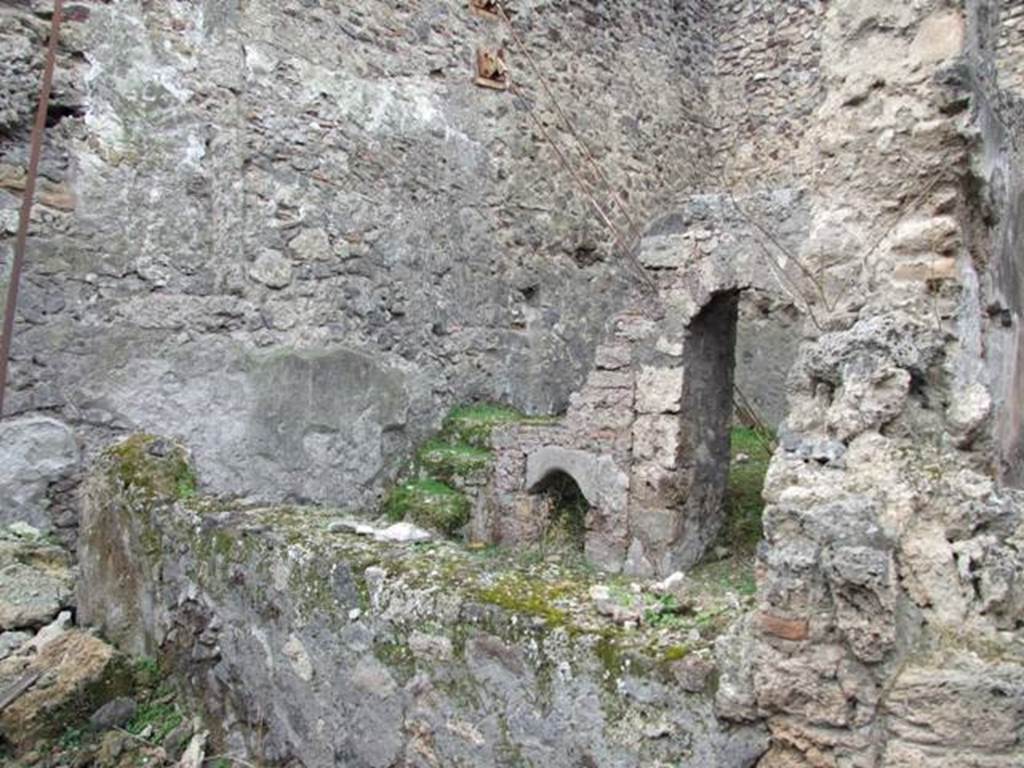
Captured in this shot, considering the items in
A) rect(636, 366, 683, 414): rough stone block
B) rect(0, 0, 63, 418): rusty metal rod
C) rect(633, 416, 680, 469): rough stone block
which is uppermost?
rect(0, 0, 63, 418): rusty metal rod

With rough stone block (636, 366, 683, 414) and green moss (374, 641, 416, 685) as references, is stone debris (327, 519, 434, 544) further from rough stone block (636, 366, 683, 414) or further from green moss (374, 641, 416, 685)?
rough stone block (636, 366, 683, 414)

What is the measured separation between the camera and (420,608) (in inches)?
105

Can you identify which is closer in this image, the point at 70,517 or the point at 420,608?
the point at 420,608

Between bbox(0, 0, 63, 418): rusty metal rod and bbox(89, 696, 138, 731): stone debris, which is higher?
bbox(0, 0, 63, 418): rusty metal rod

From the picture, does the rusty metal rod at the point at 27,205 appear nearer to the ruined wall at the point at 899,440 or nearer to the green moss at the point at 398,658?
the green moss at the point at 398,658

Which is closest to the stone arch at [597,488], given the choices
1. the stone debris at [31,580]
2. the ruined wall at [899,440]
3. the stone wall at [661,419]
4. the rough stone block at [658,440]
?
the stone wall at [661,419]

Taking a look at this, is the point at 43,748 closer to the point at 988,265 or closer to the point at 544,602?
the point at 544,602

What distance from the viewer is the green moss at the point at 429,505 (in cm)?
615

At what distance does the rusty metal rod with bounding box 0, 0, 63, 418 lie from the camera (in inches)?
188

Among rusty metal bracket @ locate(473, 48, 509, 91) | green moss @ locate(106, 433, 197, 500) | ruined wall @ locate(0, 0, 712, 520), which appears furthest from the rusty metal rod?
rusty metal bracket @ locate(473, 48, 509, 91)

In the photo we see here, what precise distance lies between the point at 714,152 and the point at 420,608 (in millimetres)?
8985

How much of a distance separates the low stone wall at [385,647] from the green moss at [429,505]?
2.35 meters

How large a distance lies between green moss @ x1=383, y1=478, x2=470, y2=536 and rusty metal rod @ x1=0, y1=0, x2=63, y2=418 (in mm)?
2474

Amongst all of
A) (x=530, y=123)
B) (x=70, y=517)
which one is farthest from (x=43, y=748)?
(x=530, y=123)
